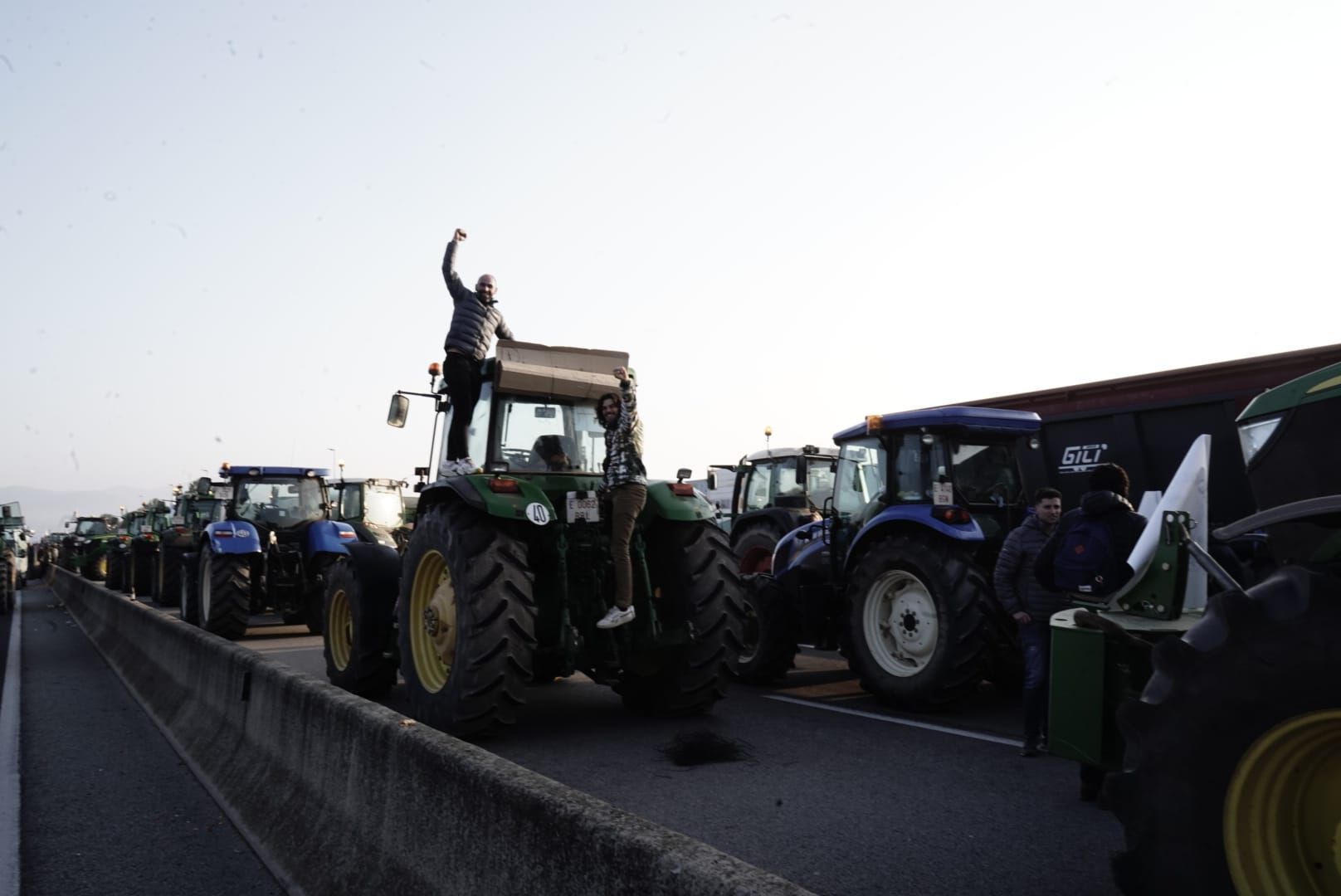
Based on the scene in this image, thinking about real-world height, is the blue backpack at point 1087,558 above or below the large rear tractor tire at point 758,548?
above

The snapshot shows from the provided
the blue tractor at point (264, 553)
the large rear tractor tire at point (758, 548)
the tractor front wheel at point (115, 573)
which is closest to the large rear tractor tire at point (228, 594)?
the blue tractor at point (264, 553)

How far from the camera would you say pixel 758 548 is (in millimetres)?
13117

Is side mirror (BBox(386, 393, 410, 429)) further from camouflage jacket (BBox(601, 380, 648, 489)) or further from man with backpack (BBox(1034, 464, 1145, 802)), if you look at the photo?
man with backpack (BBox(1034, 464, 1145, 802))

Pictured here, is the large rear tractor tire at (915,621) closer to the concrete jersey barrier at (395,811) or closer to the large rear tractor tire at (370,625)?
the large rear tractor tire at (370,625)

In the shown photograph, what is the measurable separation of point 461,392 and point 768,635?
3777 mm

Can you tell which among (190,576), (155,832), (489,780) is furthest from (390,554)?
(190,576)

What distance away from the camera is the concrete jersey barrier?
2227mm

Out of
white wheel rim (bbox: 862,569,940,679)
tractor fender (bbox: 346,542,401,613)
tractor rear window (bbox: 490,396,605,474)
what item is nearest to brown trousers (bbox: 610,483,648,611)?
tractor rear window (bbox: 490,396,605,474)

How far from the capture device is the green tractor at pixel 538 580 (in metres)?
6.24

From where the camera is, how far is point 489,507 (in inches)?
247

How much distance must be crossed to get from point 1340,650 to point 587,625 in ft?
16.0

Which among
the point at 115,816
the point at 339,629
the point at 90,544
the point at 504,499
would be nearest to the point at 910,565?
the point at 504,499

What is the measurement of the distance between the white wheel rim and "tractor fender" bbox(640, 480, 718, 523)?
1.79m

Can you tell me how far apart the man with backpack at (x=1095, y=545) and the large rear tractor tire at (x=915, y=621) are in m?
1.75
